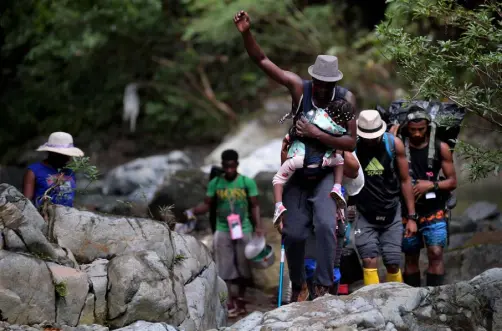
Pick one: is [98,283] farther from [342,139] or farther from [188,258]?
[342,139]

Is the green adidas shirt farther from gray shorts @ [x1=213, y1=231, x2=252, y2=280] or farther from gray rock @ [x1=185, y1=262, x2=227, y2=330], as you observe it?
gray rock @ [x1=185, y1=262, x2=227, y2=330]

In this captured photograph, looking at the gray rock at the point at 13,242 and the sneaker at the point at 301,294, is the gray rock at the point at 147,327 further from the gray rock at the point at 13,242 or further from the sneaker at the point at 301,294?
the sneaker at the point at 301,294

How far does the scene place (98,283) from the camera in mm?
6312

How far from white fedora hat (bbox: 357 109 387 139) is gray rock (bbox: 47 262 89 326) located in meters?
2.99

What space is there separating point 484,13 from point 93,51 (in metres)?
17.5

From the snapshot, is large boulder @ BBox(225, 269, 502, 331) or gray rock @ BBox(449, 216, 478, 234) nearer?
large boulder @ BBox(225, 269, 502, 331)

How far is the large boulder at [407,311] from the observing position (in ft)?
20.0

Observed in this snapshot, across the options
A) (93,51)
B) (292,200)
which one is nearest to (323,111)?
(292,200)

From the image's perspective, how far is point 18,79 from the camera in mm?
19547

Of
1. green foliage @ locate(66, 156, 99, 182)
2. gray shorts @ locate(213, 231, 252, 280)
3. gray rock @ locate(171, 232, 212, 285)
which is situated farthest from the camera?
gray shorts @ locate(213, 231, 252, 280)

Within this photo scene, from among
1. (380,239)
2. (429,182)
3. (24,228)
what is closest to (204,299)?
(24,228)

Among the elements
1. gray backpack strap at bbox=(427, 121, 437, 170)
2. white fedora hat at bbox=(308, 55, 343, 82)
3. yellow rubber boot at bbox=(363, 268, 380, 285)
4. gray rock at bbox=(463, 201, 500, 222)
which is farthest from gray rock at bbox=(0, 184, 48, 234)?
gray rock at bbox=(463, 201, 500, 222)

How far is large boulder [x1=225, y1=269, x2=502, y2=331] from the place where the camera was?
611 cm

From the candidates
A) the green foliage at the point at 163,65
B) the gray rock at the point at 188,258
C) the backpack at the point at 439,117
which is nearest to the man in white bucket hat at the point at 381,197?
the backpack at the point at 439,117
